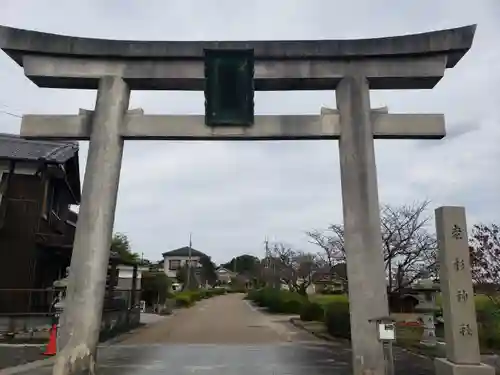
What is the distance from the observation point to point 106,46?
32.0 ft

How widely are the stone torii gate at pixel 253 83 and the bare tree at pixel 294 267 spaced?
3652cm

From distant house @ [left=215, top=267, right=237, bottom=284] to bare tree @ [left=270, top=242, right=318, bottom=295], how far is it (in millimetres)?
52331

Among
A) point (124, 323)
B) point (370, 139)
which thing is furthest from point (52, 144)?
point (370, 139)

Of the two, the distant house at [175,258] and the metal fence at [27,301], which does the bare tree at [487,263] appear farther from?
the distant house at [175,258]

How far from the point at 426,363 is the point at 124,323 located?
671 inches

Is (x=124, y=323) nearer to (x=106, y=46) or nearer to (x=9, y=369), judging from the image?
(x=9, y=369)

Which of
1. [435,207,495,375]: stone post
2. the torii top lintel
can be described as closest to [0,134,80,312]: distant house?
the torii top lintel

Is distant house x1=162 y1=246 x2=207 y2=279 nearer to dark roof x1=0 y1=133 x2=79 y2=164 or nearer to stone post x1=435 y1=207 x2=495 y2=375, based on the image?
dark roof x1=0 y1=133 x2=79 y2=164

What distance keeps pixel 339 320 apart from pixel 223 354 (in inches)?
310

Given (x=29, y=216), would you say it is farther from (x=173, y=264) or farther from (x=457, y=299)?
Result: (x=173, y=264)

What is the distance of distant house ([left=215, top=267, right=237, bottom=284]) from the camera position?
111 meters

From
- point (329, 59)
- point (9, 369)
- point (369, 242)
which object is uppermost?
point (329, 59)

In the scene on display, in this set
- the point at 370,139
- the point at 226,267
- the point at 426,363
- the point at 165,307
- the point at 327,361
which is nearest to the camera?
the point at 370,139

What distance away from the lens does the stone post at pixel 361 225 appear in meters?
8.70
